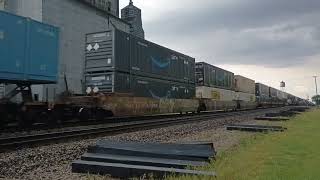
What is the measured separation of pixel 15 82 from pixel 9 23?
2.09 m

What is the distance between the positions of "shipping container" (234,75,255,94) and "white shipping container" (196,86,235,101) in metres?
3.64

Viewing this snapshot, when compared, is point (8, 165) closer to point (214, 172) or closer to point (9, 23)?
point (214, 172)

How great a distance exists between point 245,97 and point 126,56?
31824 mm

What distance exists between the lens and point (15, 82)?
1575 centimetres

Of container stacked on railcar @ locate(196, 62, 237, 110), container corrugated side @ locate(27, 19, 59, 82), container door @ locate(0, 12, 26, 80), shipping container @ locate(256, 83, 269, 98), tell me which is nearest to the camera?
Answer: container door @ locate(0, 12, 26, 80)

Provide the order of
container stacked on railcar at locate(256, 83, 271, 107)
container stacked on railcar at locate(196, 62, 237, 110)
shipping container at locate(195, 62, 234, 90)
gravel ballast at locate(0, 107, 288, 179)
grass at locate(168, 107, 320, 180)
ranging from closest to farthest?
grass at locate(168, 107, 320, 180), gravel ballast at locate(0, 107, 288, 179), container stacked on railcar at locate(196, 62, 237, 110), shipping container at locate(195, 62, 234, 90), container stacked on railcar at locate(256, 83, 271, 107)

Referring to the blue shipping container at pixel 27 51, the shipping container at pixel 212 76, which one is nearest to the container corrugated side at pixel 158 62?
the shipping container at pixel 212 76

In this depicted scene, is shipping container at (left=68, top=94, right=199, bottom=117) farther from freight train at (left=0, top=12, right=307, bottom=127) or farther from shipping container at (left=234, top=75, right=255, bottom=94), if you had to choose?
shipping container at (left=234, top=75, right=255, bottom=94)

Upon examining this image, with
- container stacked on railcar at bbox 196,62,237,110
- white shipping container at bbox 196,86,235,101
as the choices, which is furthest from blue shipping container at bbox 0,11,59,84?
container stacked on railcar at bbox 196,62,237,110

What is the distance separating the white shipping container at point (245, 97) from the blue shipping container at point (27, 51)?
1321 inches

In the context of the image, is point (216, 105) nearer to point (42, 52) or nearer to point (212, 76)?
point (212, 76)

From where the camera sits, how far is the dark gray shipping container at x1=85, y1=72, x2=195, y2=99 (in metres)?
22.2

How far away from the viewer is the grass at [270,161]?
7125 millimetres

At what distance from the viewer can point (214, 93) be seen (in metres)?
39.0
